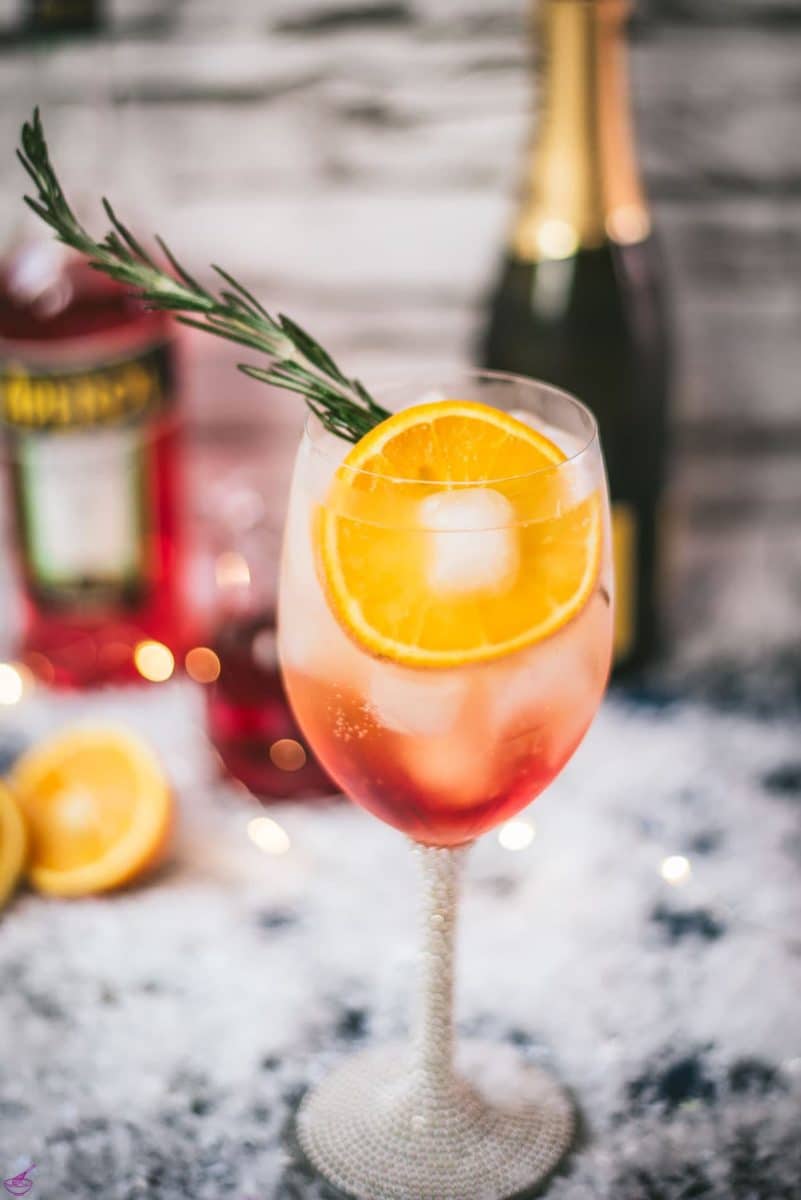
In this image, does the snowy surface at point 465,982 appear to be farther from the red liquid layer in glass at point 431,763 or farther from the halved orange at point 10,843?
the red liquid layer in glass at point 431,763

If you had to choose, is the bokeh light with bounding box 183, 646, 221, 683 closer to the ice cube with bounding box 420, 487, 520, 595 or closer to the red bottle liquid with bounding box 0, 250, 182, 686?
the red bottle liquid with bounding box 0, 250, 182, 686

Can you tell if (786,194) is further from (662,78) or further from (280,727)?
(280,727)

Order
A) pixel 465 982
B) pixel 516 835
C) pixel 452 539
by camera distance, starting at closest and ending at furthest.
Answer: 1. pixel 452 539
2. pixel 465 982
3. pixel 516 835

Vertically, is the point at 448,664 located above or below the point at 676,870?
above

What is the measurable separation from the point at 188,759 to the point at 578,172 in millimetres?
477

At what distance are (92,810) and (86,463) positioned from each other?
29 centimetres

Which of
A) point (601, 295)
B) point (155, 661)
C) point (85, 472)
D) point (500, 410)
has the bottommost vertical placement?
point (155, 661)

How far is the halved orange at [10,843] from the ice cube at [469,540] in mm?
385

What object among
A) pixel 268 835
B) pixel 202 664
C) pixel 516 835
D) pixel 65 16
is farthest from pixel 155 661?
pixel 65 16

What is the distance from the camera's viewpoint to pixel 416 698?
58 cm

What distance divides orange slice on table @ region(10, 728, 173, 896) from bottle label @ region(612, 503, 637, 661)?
1.17 ft

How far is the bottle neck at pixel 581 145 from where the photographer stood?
3.14 ft

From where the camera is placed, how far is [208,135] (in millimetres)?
1089

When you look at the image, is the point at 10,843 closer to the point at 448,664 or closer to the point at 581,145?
the point at 448,664
